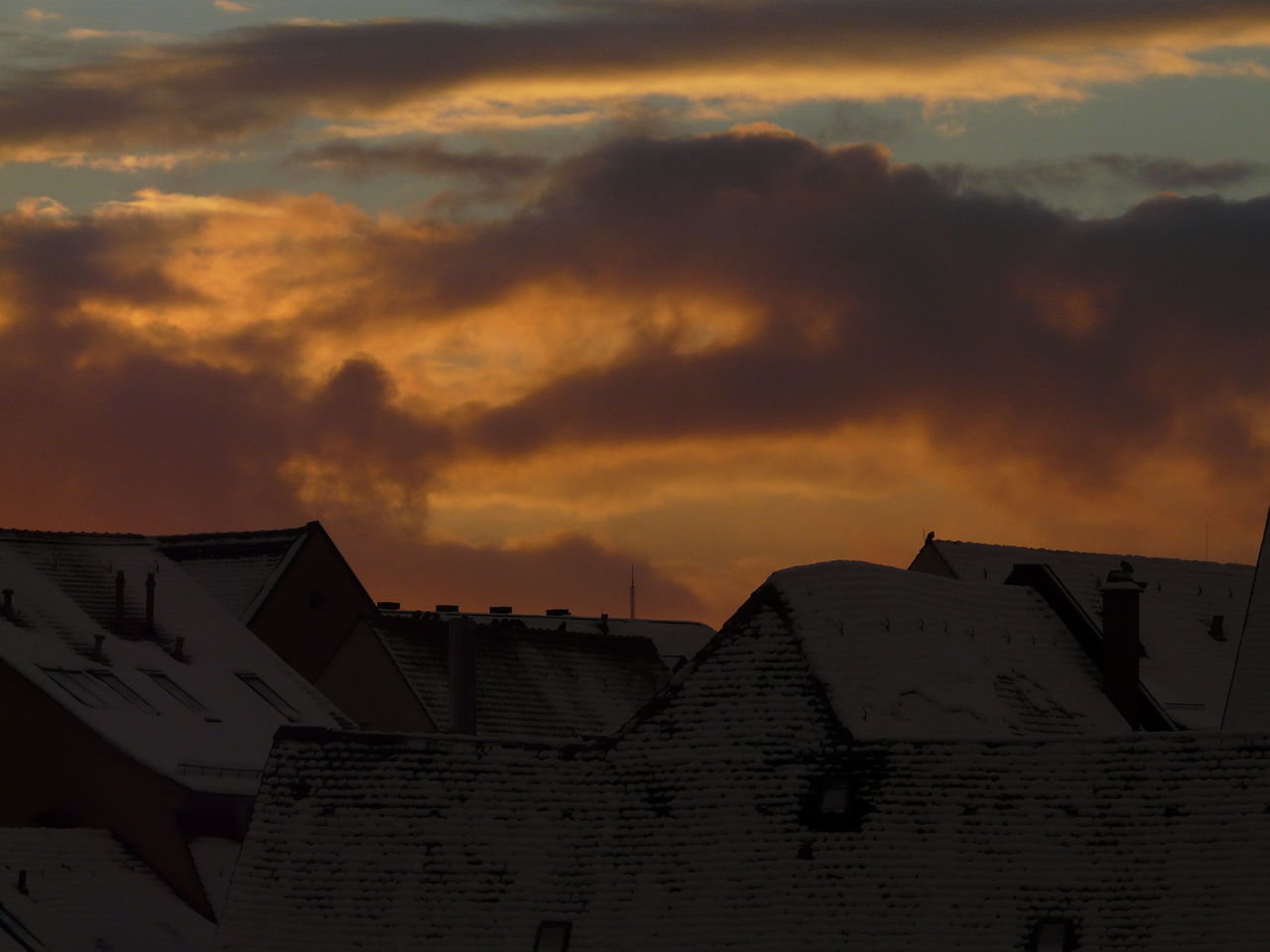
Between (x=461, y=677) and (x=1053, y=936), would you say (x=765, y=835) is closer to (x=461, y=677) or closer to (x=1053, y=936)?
(x=1053, y=936)

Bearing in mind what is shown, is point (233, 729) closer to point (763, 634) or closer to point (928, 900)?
point (763, 634)

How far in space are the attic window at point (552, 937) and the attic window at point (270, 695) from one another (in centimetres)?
2327

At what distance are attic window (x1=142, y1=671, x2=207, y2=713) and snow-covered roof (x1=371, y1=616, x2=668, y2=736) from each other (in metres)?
11.4

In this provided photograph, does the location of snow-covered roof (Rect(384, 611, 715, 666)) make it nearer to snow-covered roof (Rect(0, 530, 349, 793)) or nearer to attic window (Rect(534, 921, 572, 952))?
snow-covered roof (Rect(0, 530, 349, 793))

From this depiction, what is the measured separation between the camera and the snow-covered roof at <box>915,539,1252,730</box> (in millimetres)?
63972

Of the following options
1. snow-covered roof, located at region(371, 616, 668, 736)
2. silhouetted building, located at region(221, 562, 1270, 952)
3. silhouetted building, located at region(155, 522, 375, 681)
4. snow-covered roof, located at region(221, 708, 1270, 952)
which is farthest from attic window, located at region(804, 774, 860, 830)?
silhouetted building, located at region(155, 522, 375, 681)

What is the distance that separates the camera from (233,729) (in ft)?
210

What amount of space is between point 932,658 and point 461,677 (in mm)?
14806

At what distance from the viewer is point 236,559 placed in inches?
3169

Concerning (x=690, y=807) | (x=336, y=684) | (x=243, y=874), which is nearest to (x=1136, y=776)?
(x=690, y=807)

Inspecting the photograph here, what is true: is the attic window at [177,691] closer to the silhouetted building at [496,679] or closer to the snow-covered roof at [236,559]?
the silhouetted building at [496,679]

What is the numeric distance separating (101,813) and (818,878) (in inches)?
818

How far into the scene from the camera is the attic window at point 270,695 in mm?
66812

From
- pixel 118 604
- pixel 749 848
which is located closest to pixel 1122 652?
pixel 749 848
